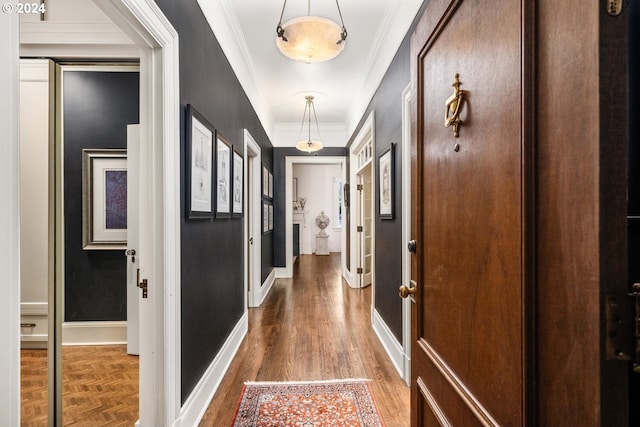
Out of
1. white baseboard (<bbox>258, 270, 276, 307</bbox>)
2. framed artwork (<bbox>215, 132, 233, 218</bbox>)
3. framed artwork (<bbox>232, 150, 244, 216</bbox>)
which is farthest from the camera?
white baseboard (<bbox>258, 270, 276, 307</bbox>)

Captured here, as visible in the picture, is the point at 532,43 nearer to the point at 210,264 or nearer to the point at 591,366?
the point at 591,366

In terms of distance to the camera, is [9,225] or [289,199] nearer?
[9,225]

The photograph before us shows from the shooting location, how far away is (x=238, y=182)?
297 centimetres

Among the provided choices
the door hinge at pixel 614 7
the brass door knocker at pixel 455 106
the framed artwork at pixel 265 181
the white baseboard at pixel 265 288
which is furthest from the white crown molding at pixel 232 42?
the white baseboard at pixel 265 288

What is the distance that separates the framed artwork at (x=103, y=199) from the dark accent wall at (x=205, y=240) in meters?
1.05

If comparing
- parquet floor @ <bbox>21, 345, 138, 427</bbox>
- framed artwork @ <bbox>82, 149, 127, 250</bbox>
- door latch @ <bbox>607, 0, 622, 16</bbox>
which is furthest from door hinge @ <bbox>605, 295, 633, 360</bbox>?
framed artwork @ <bbox>82, 149, 127, 250</bbox>

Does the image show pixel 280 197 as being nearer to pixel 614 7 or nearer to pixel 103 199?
pixel 103 199

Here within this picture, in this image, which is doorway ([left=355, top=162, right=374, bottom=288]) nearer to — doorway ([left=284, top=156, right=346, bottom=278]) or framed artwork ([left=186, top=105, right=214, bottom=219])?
doorway ([left=284, top=156, right=346, bottom=278])

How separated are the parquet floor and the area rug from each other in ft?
2.24

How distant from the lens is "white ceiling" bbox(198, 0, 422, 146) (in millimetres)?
2436

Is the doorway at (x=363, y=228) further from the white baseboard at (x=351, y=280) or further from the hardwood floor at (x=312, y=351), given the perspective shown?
the hardwood floor at (x=312, y=351)

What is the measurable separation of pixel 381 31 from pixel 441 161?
2.28 m

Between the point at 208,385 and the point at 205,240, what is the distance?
93cm

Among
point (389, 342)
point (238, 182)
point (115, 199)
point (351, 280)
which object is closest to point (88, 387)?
point (115, 199)
